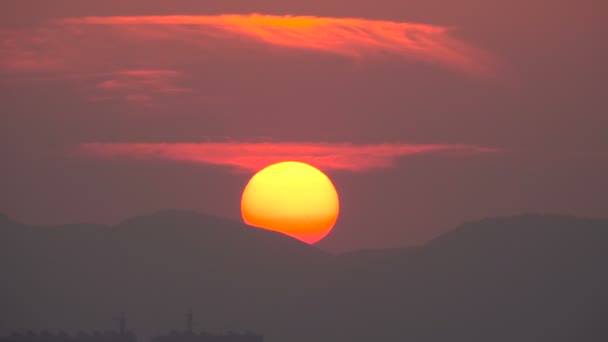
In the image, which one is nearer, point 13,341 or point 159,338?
point 13,341

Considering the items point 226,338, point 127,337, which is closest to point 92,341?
point 127,337

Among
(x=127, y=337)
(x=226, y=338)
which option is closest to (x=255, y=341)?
(x=226, y=338)

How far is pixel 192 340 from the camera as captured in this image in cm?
12094

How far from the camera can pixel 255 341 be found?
12306 centimetres

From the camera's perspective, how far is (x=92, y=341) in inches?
4688

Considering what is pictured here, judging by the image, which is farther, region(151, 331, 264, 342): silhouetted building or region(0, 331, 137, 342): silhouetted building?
region(151, 331, 264, 342): silhouetted building

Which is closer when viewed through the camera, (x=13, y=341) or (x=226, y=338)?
(x=13, y=341)

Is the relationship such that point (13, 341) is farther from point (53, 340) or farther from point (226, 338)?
point (226, 338)

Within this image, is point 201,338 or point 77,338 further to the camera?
point 201,338

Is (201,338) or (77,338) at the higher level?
(201,338)

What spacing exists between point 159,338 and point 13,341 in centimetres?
1356

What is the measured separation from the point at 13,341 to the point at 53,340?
268 inches

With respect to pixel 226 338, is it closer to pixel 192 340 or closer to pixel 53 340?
pixel 192 340

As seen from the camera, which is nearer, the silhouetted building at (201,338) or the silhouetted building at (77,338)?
the silhouetted building at (77,338)
